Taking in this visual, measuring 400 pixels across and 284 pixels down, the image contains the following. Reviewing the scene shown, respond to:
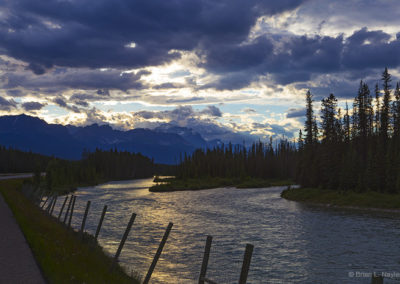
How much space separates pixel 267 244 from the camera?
31875 millimetres

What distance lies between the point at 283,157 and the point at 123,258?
165 m

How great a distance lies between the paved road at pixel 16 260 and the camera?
14312mm

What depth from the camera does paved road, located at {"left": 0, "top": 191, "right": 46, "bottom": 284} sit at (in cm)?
1431

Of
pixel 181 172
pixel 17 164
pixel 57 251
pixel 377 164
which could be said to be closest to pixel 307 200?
pixel 377 164

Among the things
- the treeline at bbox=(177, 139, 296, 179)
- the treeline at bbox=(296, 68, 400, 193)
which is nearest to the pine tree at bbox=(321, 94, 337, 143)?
the treeline at bbox=(296, 68, 400, 193)

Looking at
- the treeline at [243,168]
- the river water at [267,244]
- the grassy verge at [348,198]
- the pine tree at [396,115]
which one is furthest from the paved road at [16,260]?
the treeline at [243,168]

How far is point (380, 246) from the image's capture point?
101 feet

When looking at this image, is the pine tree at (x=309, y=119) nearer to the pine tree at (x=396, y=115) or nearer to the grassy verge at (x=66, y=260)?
the pine tree at (x=396, y=115)

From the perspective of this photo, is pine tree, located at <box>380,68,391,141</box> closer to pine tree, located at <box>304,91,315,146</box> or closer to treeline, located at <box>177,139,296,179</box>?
pine tree, located at <box>304,91,315,146</box>

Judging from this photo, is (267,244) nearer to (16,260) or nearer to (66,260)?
(66,260)

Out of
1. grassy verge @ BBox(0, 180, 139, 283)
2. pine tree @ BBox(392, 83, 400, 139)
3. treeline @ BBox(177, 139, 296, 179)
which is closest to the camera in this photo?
grassy verge @ BBox(0, 180, 139, 283)

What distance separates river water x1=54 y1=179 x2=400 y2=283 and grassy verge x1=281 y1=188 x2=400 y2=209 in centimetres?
710

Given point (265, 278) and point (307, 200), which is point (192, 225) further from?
point (307, 200)

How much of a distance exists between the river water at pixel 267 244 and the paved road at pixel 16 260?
253 inches
